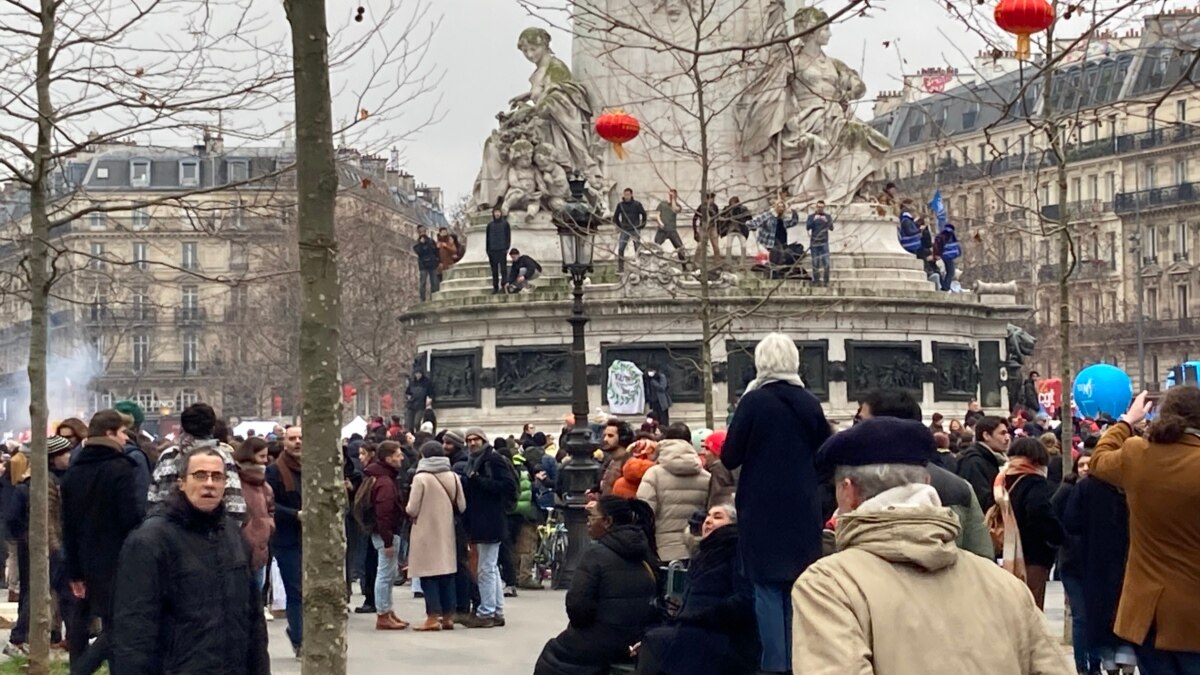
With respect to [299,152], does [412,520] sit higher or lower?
lower

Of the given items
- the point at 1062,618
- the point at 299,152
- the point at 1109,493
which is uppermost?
the point at 299,152

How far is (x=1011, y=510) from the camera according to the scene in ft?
42.2

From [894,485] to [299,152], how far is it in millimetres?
3308

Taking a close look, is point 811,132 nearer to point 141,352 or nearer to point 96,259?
point 96,259

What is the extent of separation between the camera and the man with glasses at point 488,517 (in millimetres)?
18266

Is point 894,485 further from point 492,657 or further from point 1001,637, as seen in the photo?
point 492,657

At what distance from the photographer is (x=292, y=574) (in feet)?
52.4

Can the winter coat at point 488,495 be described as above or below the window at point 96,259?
below

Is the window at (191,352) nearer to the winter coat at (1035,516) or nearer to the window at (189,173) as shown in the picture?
the window at (189,173)

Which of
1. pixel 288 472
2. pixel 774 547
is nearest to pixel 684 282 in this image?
pixel 288 472

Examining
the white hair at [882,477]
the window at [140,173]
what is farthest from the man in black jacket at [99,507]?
the window at [140,173]

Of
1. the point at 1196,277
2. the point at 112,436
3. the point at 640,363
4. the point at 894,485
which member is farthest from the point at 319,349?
the point at 1196,277

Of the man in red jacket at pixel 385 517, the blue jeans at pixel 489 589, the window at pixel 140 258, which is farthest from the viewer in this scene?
the blue jeans at pixel 489 589

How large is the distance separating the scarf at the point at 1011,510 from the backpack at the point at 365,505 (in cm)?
700
